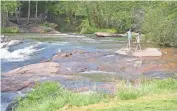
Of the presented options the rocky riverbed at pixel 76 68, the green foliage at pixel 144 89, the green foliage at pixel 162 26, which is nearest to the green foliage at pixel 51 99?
the green foliage at pixel 144 89

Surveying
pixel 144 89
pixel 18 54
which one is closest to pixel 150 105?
pixel 144 89

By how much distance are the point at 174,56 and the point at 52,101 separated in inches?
626

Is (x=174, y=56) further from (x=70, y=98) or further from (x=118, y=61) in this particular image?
(x=70, y=98)

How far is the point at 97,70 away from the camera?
76.1ft

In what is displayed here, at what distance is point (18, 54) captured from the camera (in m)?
30.6

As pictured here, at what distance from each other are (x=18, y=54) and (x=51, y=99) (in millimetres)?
17679

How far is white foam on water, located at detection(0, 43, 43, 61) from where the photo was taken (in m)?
29.2

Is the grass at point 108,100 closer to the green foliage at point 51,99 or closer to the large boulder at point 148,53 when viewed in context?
the green foliage at point 51,99

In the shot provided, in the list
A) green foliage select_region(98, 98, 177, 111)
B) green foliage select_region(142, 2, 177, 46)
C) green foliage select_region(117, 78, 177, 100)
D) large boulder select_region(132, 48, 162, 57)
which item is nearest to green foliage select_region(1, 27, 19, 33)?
green foliage select_region(142, 2, 177, 46)

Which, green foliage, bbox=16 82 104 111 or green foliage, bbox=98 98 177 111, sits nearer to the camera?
green foliage, bbox=98 98 177 111

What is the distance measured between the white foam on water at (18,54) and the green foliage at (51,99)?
14.6 meters

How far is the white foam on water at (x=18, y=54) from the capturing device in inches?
1149

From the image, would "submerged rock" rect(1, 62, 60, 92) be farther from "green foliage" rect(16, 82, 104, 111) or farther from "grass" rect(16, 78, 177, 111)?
"grass" rect(16, 78, 177, 111)

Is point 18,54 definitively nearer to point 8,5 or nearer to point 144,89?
point 144,89
